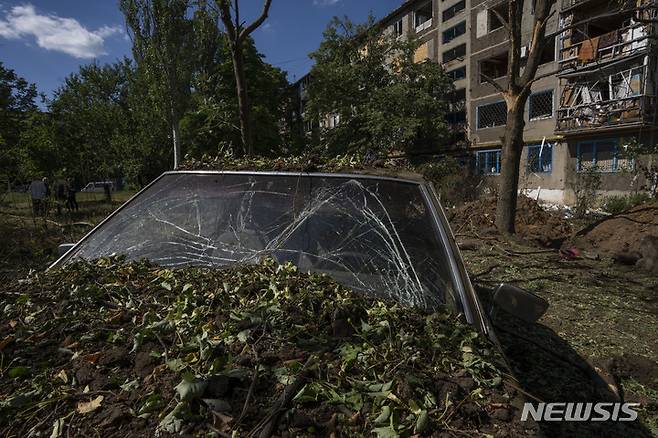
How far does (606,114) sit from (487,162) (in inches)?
344

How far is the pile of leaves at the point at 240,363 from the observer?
1068 mm

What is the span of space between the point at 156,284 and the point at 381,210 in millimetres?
1186

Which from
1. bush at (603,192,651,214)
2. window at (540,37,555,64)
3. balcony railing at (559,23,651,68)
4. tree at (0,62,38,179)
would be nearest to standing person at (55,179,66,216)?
tree at (0,62,38,179)

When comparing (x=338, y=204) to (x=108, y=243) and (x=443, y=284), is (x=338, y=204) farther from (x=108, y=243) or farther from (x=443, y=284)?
(x=108, y=243)

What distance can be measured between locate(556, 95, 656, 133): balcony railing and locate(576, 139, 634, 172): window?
1.22 metres

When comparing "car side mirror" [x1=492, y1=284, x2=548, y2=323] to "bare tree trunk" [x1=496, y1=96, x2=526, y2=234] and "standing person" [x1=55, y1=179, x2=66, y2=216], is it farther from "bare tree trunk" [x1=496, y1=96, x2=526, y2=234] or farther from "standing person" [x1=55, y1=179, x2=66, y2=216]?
"standing person" [x1=55, y1=179, x2=66, y2=216]

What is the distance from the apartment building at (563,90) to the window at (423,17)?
10 cm

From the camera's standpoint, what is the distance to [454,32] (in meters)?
30.3

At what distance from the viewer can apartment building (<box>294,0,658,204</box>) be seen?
1875 cm

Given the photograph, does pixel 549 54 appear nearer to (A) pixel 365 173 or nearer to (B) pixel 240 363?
(A) pixel 365 173

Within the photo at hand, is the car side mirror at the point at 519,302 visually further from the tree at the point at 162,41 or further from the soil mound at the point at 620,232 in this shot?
the tree at the point at 162,41

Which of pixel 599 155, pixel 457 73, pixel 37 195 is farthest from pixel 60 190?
pixel 457 73

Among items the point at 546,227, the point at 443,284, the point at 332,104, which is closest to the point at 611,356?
the point at 443,284

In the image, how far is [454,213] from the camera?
12.6 metres
